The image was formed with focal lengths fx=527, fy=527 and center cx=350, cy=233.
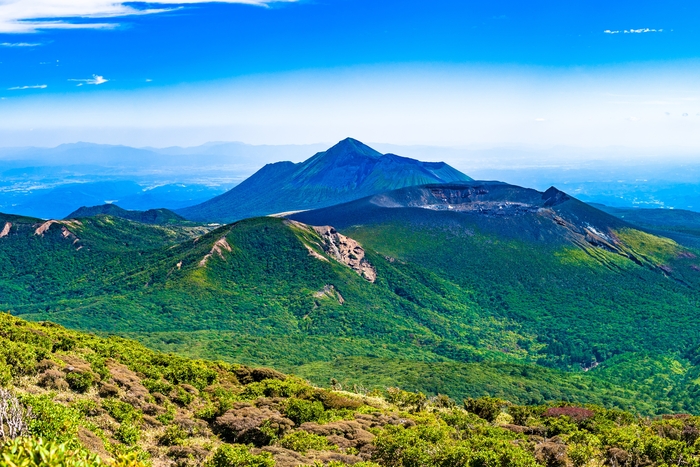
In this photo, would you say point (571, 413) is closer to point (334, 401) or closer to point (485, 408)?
point (485, 408)

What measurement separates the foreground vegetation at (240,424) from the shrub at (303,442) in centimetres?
9

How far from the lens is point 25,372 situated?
33406 mm

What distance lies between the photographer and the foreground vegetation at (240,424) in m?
27.6

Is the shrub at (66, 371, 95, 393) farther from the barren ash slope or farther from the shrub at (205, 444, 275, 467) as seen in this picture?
the barren ash slope

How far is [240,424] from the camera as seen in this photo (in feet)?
117

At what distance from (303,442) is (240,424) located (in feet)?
16.9

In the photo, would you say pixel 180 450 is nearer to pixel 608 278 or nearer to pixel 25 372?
pixel 25 372

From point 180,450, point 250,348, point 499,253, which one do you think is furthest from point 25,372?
point 499,253

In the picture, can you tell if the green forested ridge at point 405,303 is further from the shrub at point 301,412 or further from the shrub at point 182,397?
the shrub at point 182,397

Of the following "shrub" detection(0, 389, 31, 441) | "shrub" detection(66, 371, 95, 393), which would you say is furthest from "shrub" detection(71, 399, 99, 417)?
"shrub" detection(0, 389, 31, 441)

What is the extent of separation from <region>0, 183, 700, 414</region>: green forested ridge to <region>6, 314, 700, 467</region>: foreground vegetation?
39.7m

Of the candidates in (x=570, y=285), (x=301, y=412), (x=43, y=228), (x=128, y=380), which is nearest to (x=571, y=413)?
(x=301, y=412)

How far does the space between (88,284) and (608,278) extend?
16076cm

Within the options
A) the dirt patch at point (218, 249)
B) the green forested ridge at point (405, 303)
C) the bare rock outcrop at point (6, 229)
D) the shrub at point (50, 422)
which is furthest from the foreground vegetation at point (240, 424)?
the bare rock outcrop at point (6, 229)
